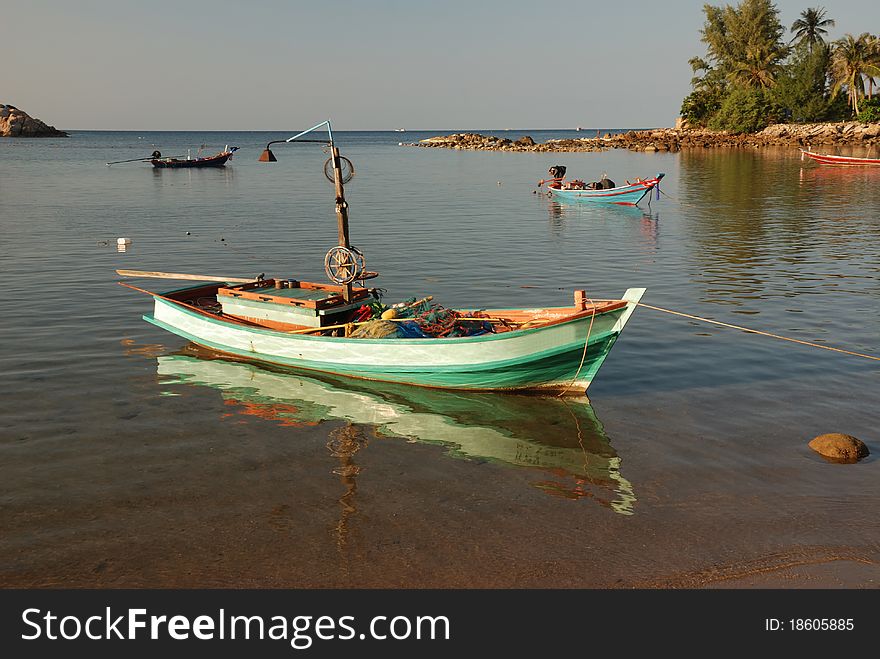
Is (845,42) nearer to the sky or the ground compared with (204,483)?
nearer to the sky

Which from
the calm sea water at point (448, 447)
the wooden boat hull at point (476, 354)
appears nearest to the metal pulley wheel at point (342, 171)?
the wooden boat hull at point (476, 354)

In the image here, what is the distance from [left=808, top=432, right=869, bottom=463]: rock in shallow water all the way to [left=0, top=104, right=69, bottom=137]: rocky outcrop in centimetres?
20443

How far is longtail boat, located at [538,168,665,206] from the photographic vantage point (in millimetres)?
42381

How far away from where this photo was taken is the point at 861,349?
1606 cm

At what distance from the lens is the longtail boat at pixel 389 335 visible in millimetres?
12820

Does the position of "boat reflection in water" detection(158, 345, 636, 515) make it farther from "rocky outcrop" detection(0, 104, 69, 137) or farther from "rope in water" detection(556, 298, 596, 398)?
"rocky outcrop" detection(0, 104, 69, 137)

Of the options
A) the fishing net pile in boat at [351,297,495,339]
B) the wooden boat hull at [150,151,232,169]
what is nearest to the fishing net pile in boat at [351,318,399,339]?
the fishing net pile in boat at [351,297,495,339]

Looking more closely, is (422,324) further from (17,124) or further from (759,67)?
(17,124)

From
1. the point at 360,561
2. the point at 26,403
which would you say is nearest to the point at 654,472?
the point at 360,561

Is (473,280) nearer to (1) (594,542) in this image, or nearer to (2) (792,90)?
(1) (594,542)

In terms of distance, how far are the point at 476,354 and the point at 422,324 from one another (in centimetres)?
161
